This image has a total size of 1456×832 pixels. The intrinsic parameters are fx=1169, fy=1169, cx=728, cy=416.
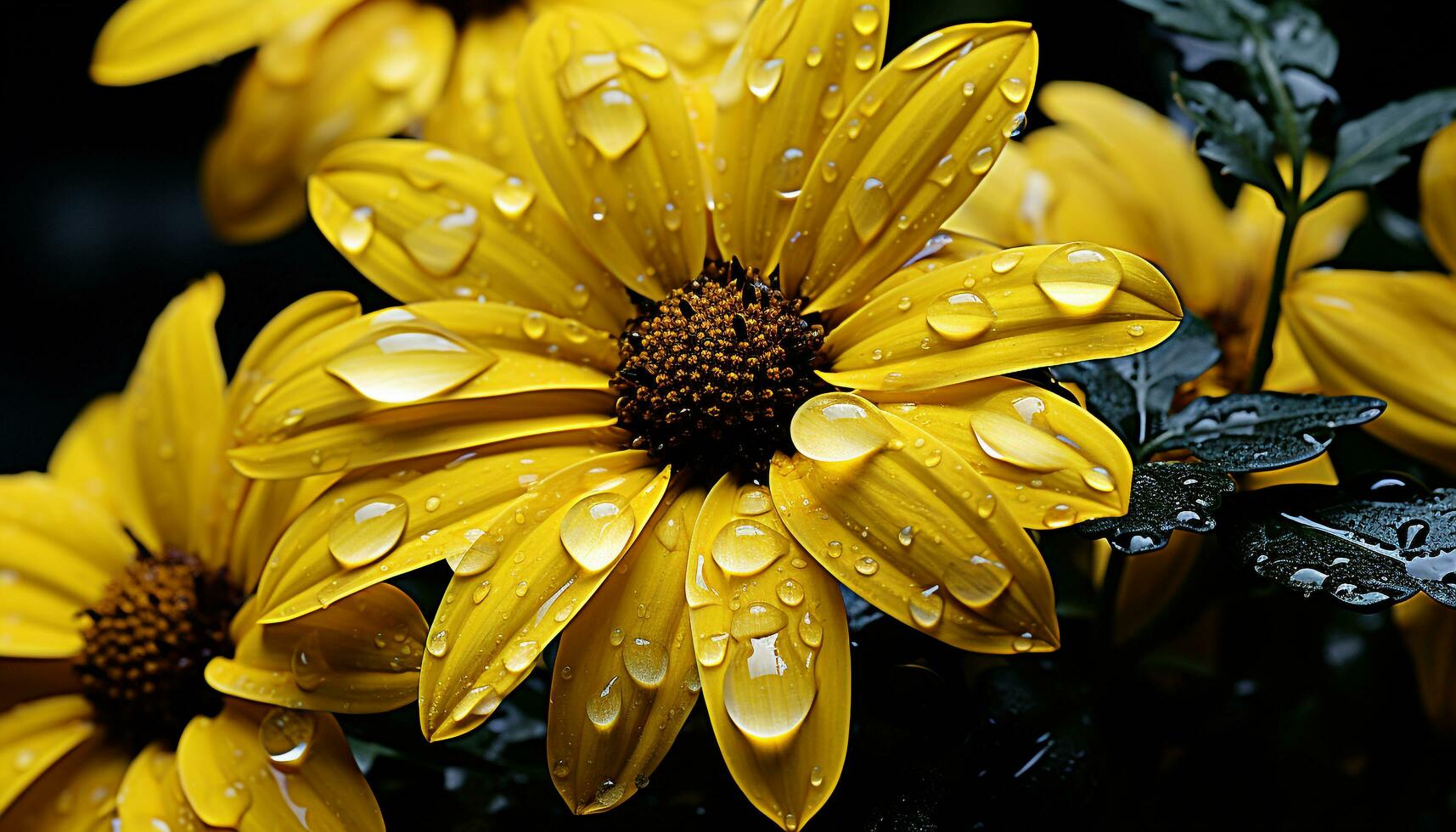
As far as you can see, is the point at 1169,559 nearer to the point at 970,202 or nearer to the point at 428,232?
the point at 970,202

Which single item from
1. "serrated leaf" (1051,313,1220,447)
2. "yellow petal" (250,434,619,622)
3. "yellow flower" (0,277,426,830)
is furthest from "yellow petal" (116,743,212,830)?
"serrated leaf" (1051,313,1220,447)

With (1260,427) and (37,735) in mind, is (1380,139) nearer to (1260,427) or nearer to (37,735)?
(1260,427)

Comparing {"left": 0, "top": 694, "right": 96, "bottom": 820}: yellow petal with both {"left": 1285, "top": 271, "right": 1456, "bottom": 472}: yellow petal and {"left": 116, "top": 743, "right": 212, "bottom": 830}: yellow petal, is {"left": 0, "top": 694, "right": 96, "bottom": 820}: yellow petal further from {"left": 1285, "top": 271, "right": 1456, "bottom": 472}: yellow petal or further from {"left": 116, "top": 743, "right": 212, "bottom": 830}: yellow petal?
{"left": 1285, "top": 271, "right": 1456, "bottom": 472}: yellow petal

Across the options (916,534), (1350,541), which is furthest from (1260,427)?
(916,534)

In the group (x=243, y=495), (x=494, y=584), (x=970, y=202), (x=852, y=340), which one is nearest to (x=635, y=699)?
(x=494, y=584)

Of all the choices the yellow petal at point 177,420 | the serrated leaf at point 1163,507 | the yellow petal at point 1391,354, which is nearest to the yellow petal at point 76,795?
the yellow petal at point 177,420

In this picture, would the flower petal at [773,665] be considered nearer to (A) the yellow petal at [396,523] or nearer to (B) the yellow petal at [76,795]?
(A) the yellow petal at [396,523]
